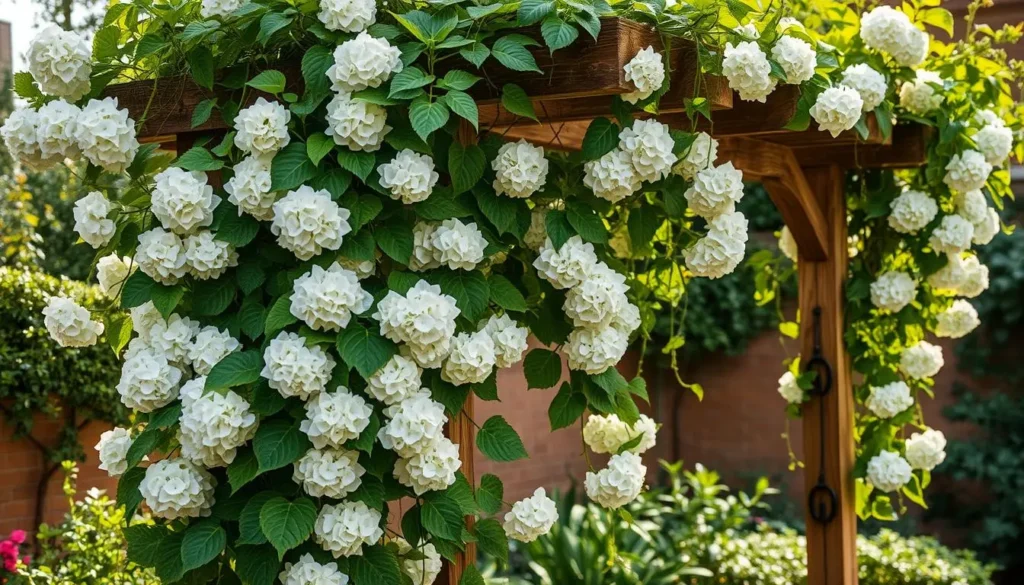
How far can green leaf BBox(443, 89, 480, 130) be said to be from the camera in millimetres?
1753

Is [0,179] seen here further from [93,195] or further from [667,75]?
[667,75]

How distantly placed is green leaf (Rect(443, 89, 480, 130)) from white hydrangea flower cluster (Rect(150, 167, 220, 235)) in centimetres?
43

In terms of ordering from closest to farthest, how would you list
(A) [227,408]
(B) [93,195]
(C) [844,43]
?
(A) [227,408] → (B) [93,195] → (C) [844,43]

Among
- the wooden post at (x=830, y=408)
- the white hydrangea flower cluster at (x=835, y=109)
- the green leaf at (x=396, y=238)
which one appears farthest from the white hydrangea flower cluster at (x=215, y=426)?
the wooden post at (x=830, y=408)

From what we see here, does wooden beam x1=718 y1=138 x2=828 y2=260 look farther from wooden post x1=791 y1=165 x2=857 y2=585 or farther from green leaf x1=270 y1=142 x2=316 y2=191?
green leaf x1=270 y1=142 x2=316 y2=191

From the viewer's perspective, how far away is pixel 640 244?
2250 mm

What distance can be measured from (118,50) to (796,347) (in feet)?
15.8

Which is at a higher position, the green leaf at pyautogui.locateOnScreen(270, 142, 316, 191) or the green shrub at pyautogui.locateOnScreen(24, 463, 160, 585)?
the green leaf at pyautogui.locateOnScreen(270, 142, 316, 191)

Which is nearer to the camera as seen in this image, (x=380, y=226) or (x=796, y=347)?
(x=380, y=226)

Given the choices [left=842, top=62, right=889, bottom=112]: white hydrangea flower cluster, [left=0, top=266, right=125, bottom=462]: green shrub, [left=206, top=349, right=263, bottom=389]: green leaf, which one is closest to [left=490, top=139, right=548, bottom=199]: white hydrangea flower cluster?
[left=206, top=349, right=263, bottom=389]: green leaf

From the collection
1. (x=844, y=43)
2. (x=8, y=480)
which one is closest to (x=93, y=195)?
(x=844, y=43)

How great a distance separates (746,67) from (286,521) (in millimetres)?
1083

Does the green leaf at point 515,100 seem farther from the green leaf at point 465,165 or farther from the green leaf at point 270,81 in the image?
the green leaf at point 270,81

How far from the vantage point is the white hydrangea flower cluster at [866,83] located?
256 centimetres
